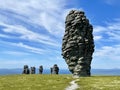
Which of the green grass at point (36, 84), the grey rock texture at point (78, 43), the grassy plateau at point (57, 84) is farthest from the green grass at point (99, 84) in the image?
the grey rock texture at point (78, 43)

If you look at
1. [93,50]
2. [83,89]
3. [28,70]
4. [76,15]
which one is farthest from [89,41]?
[28,70]

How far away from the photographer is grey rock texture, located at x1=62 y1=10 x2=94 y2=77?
102m

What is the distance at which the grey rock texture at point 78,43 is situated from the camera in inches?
4013

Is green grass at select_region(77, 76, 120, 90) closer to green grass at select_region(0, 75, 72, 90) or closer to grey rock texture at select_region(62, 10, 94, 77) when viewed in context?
green grass at select_region(0, 75, 72, 90)

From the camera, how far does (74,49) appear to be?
342 ft

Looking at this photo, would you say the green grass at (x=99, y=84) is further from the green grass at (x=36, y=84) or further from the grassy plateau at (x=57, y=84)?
the green grass at (x=36, y=84)

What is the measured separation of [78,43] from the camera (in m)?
104

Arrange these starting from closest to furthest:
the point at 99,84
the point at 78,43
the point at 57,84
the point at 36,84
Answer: the point at 99,84 < the point at 57,84 < the point at 36,84 < the point at 78,43

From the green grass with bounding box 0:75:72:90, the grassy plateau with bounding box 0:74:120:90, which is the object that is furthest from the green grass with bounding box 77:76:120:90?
the green grass with bounding box 0:75:72:90

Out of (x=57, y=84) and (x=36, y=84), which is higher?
(x=36, y=84)

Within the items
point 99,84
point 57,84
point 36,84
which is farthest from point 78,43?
point 36,84

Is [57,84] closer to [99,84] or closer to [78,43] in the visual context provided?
[99,84]

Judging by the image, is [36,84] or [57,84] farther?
[36,84]

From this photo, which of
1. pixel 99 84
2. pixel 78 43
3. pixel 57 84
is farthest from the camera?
pixel 78 43
